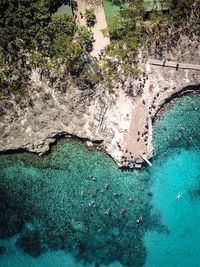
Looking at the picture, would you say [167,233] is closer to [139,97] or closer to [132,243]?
[132,243]

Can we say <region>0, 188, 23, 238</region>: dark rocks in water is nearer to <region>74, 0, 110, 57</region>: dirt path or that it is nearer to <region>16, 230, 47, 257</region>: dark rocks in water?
<region>16, 230, 47, 257</region>: dark rocks in water

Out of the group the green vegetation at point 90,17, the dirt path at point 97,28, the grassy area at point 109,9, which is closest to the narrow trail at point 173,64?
the dirt path at point 97,28

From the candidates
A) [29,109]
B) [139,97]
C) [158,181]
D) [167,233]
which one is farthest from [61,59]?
[167,233]

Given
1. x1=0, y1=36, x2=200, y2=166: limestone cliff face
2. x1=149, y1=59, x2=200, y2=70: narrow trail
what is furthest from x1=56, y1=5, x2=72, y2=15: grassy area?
x1=149, y1=59, x2=200, y2=70: narrow trail

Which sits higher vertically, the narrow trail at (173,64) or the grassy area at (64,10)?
the grassy area at (64,10)

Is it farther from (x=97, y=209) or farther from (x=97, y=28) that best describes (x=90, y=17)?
(x=97, y=209)

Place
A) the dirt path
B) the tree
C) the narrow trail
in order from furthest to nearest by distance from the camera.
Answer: the narrow trail → the dirt path → the tree

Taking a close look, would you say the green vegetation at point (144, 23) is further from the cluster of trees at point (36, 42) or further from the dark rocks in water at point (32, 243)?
the dark rocks in water at point (32, 243)
